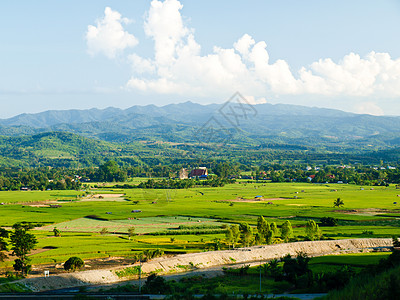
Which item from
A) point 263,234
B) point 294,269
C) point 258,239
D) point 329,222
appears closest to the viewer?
point 294,269

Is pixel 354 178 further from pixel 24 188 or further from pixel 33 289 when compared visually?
pixel 33 289

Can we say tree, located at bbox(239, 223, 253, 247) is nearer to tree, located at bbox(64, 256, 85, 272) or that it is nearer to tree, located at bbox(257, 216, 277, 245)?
tree, located at bbox(257, 216, 277, 245)

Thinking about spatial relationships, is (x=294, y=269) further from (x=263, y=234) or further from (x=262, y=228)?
(x=262, y=228)

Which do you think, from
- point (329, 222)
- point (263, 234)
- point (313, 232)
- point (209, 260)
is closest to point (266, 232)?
point (263, 234)

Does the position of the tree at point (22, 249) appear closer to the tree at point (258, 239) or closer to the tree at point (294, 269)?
the tree at point (294, 269)

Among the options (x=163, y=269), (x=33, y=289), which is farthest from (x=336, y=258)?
(x=33, y=289)

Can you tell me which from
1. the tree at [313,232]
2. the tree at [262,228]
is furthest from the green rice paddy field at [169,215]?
the tree at [262,228]
